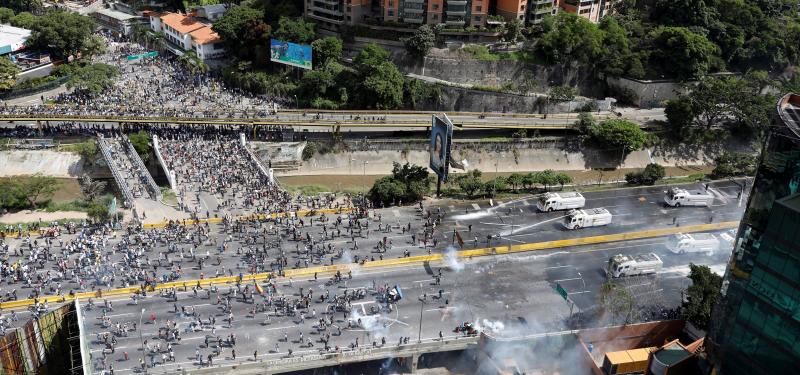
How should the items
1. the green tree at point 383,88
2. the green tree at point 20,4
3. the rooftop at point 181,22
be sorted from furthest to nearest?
1. the green tree at point 20,4
2. the rooftop at point 181,22
3. the green tree at point 383,88

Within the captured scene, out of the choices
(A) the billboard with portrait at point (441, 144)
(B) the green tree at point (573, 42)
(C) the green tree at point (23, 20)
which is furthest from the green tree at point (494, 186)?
(C) the green tree at point (23, 20)

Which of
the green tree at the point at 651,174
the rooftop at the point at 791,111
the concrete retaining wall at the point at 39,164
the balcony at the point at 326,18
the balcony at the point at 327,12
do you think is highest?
the rooftop at the point at 791,111

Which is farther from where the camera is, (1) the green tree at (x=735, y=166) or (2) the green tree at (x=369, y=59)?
(2) the green tree at (x=369, y=59)

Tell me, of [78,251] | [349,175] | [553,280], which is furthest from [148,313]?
[349,175]

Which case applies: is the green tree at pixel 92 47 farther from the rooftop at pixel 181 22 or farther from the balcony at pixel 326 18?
the balcony at pixel 326 18

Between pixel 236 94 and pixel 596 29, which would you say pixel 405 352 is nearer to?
pixel 236 94

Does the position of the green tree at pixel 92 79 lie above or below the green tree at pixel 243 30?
below

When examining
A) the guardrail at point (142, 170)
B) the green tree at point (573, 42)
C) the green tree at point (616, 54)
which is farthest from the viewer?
the green tree at point (616, 54)

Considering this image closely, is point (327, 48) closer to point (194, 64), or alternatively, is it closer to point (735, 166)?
point (194, 64)

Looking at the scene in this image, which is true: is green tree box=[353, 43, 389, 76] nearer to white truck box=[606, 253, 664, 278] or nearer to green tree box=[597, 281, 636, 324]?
white truck box=[606, 253, 664, 278]
